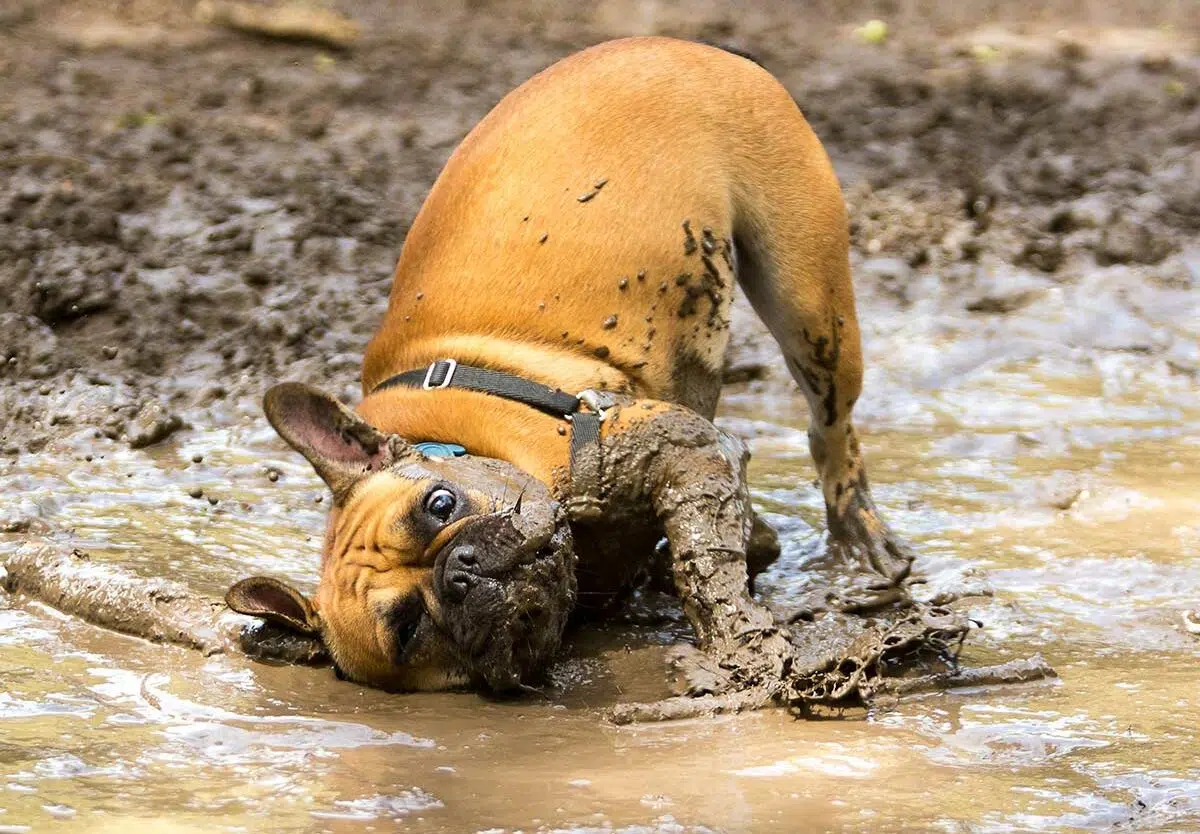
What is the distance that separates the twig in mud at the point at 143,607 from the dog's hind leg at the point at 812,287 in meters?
1.95

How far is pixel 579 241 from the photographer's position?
499 centimetres

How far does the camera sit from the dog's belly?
16.2 feet

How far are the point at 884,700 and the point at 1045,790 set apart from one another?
752mm

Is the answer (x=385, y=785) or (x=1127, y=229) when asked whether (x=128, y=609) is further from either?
(x=1127, y=229)

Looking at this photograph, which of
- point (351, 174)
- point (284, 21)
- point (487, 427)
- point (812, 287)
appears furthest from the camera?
point (284, 21)

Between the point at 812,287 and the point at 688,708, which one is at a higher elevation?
the point at 812,287

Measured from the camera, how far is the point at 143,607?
4770mm

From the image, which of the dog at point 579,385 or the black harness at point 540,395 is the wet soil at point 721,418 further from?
the black harness at point 540,395

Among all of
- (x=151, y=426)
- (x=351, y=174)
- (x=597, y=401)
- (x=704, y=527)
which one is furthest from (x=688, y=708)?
(x=351, y=174)

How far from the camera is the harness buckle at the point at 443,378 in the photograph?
4797 millimetres

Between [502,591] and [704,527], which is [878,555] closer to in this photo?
[704,527]

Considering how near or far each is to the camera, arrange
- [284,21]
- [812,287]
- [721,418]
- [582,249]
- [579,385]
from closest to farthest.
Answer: [579,385] → [582,249] → [812,287] → [721,418] → [284,21]

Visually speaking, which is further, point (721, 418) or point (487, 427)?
point (721, 418)

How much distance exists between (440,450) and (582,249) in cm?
83
